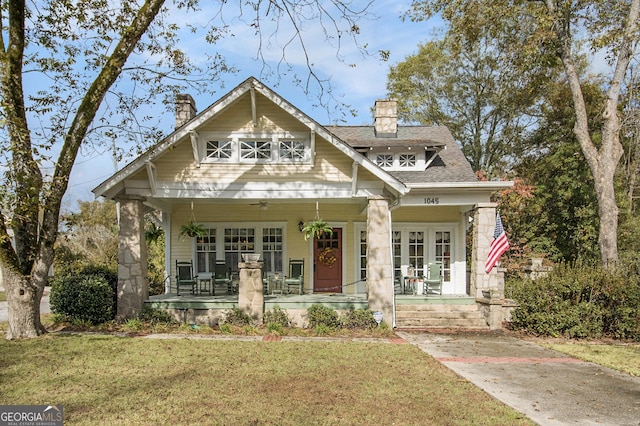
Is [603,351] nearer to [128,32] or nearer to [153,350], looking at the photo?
[153,350]

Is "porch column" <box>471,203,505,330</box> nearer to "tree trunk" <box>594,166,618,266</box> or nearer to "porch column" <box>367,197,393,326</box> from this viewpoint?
"porch column" <box>367,197,393,326</box>

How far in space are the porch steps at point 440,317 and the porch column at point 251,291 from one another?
148 inches

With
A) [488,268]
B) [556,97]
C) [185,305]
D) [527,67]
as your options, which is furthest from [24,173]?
[556,97]

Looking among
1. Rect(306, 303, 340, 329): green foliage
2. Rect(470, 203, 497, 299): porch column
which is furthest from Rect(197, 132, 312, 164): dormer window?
Rect(470, 203, 497, 299): porch column

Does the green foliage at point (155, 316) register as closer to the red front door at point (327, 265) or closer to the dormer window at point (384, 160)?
the red front door at point (327, 265)

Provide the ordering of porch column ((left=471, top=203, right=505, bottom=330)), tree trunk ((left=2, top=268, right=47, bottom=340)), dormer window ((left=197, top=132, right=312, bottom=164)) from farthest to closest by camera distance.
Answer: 1. porch column ((left=471, top=203, right=505, bottom=330))
2. dormer window ((left=197, top=132, right=312, bottom=164))
3. tree trunk ((left=2, top=268, right=47, bottom=340))

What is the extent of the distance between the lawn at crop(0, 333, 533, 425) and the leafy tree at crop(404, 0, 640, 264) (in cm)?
1044

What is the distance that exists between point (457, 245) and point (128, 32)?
1105 centimetres

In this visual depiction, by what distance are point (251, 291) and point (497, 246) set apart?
6814 mm

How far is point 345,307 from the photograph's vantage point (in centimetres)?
1159

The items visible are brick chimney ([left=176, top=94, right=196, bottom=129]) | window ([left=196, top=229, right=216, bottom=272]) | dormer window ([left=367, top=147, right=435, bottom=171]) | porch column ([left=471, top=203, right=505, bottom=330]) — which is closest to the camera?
porch column ([left=471, top=203, right=505, bottom=330])

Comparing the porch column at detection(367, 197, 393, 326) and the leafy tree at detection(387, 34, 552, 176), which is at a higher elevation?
the leafy tree at detection(387, 34, 552, 176)

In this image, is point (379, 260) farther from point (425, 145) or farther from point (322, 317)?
point (425, 145)

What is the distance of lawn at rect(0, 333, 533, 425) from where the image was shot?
5.41 meters
